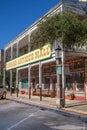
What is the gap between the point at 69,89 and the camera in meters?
25.2

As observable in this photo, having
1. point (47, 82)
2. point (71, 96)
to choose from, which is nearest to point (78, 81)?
point (71, 96)

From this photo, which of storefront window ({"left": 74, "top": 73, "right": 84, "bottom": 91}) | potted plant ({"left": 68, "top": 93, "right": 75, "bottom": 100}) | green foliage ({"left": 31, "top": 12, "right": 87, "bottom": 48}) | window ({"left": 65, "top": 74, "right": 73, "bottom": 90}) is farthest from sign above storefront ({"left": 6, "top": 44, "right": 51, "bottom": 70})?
green foliage ({"left": 31, "top": 12, "right": 87, "bottom": 48})

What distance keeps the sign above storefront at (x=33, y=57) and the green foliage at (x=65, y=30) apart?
4608mm

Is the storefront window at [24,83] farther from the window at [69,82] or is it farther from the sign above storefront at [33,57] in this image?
the window at [69,82]

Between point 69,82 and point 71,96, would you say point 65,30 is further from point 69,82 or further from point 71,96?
point 69,82

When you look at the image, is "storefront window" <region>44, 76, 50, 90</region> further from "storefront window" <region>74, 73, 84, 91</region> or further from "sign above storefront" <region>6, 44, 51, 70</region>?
"storefront window" <region>74, 73, 84, 91</region>

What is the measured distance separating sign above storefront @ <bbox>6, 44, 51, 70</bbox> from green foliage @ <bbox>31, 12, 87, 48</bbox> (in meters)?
4.61

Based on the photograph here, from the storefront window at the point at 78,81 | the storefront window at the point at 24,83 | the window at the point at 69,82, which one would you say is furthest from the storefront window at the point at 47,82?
the storefront window at the point at 24,83

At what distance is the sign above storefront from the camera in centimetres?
2419

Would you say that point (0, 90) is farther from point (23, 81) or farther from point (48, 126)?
point (48, 126)

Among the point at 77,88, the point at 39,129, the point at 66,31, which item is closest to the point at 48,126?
the point at 39,129

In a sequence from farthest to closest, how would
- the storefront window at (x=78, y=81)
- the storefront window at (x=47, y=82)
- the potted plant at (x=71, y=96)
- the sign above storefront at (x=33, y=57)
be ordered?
the storefront window at (x=47, y=82), the sign above storefront at (x=33, y=57), the potted plant at (x=71, y=96), the storefront window at (x=78, y=81)

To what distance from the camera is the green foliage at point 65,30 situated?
1481 cm

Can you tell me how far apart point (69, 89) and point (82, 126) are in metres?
13.7
